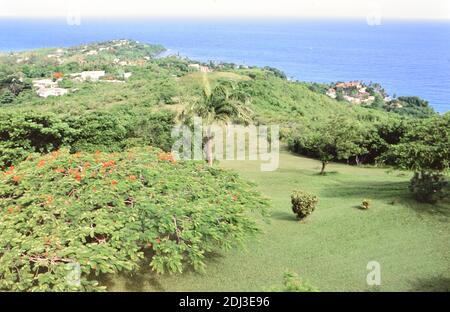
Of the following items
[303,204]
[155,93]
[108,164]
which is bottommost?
[155,93]

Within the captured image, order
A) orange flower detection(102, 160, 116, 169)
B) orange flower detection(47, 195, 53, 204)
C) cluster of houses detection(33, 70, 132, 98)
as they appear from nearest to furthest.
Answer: orange flower detection(47, 195, 53, 204) < orange flower detection(102, 160, 116, 169) < cluster of houses detection(33, 70, 132, 98)

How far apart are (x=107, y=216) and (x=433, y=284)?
7.30 m

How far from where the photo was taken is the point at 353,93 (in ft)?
280

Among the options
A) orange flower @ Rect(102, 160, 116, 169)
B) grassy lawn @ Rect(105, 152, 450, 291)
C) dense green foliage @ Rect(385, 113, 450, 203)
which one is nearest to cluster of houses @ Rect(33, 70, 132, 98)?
orange flower @ Rect(102, 160, 116, 169)

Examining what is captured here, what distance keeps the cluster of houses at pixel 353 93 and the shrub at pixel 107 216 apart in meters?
73.0

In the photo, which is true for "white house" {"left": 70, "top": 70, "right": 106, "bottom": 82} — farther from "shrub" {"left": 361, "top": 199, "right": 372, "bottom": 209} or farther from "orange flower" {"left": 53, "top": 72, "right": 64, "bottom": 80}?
"shrub" {"left": 361, "top": 199, "right": 372, "bottom": 209}

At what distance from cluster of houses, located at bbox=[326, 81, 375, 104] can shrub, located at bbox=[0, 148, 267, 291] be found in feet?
240

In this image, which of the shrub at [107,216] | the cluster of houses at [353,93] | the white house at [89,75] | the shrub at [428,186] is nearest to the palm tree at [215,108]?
the shrub at [107,216]

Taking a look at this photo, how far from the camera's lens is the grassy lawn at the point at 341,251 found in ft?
30.3

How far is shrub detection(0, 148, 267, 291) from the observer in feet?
24.0

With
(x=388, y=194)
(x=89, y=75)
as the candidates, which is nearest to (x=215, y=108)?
(x=388, y=194)

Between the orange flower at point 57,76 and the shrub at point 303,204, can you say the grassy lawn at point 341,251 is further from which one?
the orange flower at point 57,76

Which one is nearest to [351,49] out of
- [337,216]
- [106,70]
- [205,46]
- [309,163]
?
[205,46]

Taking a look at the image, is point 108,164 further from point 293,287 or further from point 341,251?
point 341,251
